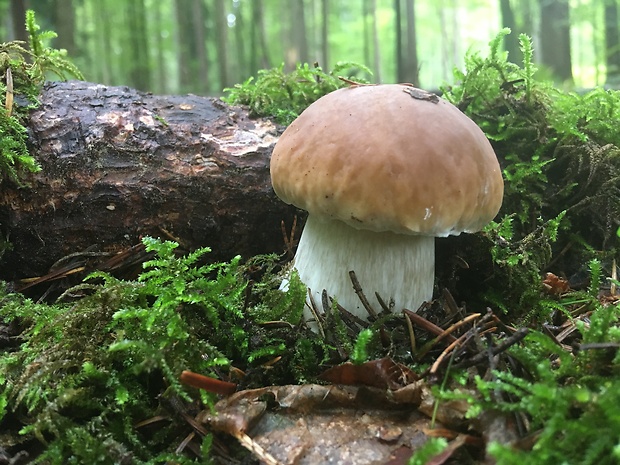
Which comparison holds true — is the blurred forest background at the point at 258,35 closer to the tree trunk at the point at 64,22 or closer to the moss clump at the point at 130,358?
the tree trunk at the point at 64,22

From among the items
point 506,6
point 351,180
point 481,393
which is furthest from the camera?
point 506,6

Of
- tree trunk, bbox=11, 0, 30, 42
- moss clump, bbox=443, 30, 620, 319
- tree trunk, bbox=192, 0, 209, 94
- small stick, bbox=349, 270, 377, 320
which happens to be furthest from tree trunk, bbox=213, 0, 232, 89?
small stick, bbox=349, 270, 377, 320

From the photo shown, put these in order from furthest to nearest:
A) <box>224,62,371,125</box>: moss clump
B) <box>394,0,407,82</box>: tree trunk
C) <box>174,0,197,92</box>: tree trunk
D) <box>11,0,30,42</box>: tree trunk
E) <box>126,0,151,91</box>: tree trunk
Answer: <box>126,0,151,91</box>: tree trunk < <box>174,0,197,92</box>: tree trunk < <box>394,0,407,82</box>: tree trunk < <box>11,0,30,42</box>: tree trunk < <box>224,62,371,125</box>: moss clump

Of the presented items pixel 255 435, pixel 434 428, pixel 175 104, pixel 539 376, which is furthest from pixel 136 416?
pixel 175 104

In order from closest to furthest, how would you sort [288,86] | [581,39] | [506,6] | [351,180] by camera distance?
[351,180] → [288,86] → [506,6] → [581,39]

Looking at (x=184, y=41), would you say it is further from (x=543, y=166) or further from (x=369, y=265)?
(x=369, y=265)

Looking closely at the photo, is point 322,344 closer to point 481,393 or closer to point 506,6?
point 481,393

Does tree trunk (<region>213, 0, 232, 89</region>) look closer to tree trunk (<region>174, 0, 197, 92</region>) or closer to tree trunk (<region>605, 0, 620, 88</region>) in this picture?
tree trunk (<region>174, 0, 197, 92</region>)
